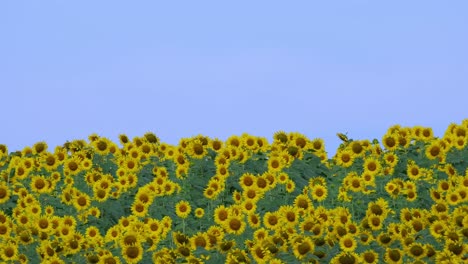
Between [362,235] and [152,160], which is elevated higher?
[152,160]

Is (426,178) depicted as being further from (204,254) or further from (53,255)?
(53,255)

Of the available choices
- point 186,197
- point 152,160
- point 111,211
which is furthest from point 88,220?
point 152,160

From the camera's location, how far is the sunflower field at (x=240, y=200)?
8.95 meters

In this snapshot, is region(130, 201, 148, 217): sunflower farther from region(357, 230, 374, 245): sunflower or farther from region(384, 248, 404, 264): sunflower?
region(384, 248, 404, 264): sunflower

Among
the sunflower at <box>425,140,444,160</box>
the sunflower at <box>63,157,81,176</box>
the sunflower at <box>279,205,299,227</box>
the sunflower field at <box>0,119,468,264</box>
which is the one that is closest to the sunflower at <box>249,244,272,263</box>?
the sunflower field at <box>0,119,468,264</box>

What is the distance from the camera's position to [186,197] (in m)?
12.3

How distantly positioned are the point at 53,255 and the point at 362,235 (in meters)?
3.38

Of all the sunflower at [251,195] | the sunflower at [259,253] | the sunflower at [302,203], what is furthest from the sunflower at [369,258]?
the sunflower at [251,195]

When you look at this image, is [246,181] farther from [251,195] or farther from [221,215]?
[221,215]

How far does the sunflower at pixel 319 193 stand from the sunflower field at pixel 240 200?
2cm

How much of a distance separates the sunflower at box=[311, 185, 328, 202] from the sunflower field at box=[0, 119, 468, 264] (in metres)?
0.02

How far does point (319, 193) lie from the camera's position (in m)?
11.7

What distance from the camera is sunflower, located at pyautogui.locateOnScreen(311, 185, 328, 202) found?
11.7 m

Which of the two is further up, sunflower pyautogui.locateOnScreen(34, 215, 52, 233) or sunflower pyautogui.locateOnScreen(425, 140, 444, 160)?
sunflower pyautogui.locateOnScreen(425, 140, 444, 160)
